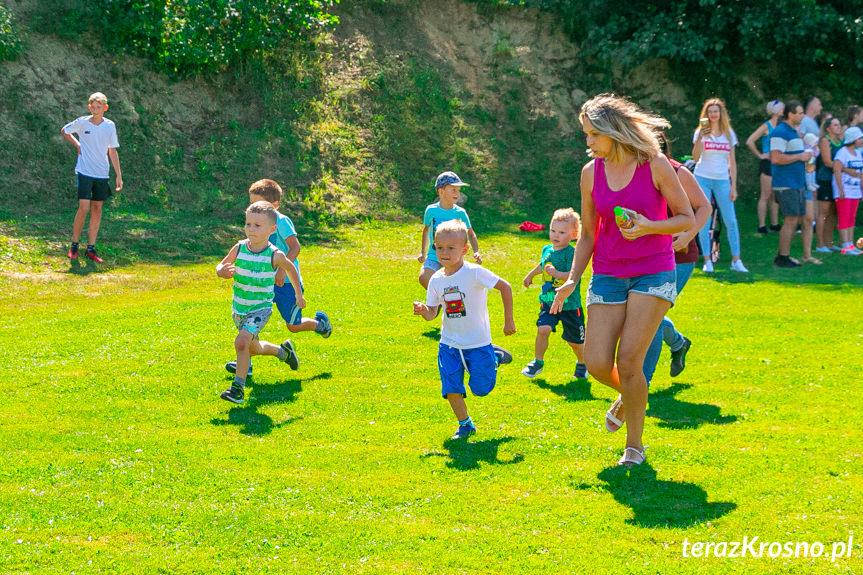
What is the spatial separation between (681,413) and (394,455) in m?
2.49

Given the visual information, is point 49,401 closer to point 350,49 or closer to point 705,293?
point 705,293

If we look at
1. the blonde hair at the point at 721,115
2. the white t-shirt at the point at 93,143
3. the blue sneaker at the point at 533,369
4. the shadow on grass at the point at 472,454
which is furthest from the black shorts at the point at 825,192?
the shadow on grass at the point at 472,454

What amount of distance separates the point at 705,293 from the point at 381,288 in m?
4.62

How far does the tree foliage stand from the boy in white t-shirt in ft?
45.3

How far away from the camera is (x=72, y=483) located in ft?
20.1

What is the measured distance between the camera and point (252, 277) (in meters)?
8.28

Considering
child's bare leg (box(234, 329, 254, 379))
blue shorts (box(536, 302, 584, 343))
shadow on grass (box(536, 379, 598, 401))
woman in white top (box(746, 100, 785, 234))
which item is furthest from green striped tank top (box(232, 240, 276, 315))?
woman in white top (box(746, 100, 785, 234))

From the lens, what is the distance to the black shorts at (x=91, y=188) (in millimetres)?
14570

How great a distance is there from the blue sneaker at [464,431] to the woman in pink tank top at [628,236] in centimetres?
133

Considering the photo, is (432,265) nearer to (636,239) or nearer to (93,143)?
(636,239)

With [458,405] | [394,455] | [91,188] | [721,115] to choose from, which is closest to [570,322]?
[458,405]

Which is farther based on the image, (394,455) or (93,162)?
(93,162)

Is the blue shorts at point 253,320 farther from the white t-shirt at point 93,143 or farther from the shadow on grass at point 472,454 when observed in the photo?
the white t-shirt at point 93,143

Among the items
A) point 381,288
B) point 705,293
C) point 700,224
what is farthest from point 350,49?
point 700,224
